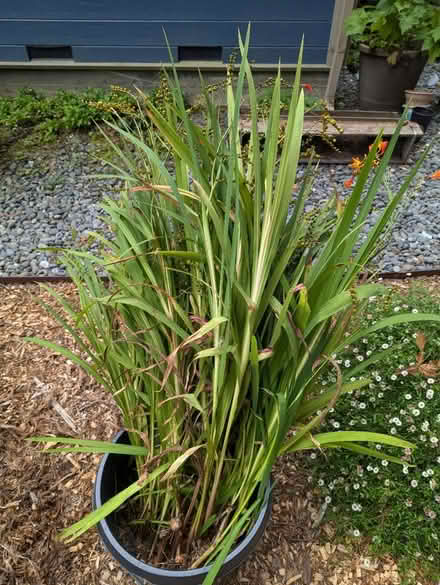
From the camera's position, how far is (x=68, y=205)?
9.39 feet

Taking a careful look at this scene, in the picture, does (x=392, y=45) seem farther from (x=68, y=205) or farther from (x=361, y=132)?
(x=68, y=205)

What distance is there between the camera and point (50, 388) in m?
1.78

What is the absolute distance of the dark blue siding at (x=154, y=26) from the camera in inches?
135

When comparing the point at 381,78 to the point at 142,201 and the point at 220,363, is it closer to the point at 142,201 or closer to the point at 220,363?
the point at 142,201

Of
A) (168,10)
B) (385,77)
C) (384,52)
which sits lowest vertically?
(385,77)

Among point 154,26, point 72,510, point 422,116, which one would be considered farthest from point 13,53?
point 72,510

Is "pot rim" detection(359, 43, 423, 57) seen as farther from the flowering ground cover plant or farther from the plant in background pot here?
the plant in background pot

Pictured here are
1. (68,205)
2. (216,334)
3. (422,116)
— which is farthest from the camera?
(422,116)

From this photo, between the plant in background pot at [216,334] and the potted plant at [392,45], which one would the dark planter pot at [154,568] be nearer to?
the plant in background pot at [216,334]

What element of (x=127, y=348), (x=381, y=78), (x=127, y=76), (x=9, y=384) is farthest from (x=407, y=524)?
(x=127, y=76)

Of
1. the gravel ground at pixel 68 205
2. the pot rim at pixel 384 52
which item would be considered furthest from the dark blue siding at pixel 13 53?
the pot rim at pixel 384 52

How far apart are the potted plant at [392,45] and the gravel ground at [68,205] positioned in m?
0.42

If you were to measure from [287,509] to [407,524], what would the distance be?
0.33m

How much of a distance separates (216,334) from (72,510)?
870mm
